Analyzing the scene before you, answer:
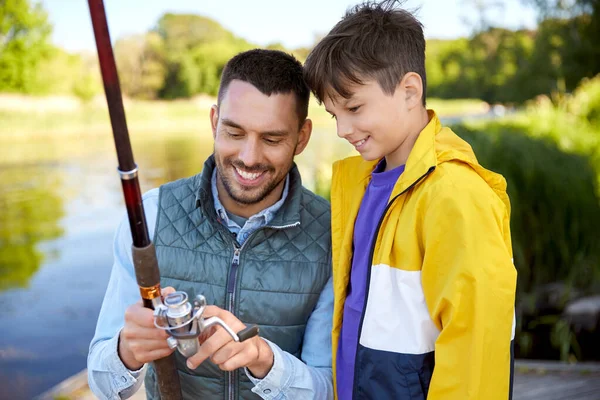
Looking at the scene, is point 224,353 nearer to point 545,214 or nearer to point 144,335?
point 144,335

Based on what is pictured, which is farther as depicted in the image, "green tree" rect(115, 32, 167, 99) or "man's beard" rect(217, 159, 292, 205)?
"green tree" rect(115, 32, 167, 99)

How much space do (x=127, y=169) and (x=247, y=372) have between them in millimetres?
748

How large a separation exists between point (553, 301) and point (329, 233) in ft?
12.8

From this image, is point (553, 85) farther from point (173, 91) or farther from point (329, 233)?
point (173, 91)

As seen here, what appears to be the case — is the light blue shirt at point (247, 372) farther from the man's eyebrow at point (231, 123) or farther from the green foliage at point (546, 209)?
the green foliage at point (546, 209)

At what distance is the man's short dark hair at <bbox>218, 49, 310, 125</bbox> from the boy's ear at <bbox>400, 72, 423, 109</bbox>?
1.03ft

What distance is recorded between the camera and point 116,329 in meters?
1.64

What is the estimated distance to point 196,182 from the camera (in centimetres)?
182

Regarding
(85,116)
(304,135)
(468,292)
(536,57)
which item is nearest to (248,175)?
(304,135)

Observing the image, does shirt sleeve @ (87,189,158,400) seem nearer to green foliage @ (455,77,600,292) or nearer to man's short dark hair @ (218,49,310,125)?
man's short dark hair @ (218,49,310,125)

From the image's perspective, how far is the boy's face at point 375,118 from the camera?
162 cm

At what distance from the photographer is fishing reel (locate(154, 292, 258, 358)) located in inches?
41.6

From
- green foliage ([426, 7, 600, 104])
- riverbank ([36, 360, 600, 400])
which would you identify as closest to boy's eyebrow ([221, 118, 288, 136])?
riverbank ([36, 360, 600, 400])

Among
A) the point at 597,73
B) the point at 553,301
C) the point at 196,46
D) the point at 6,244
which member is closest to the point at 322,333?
the point at 553,301
